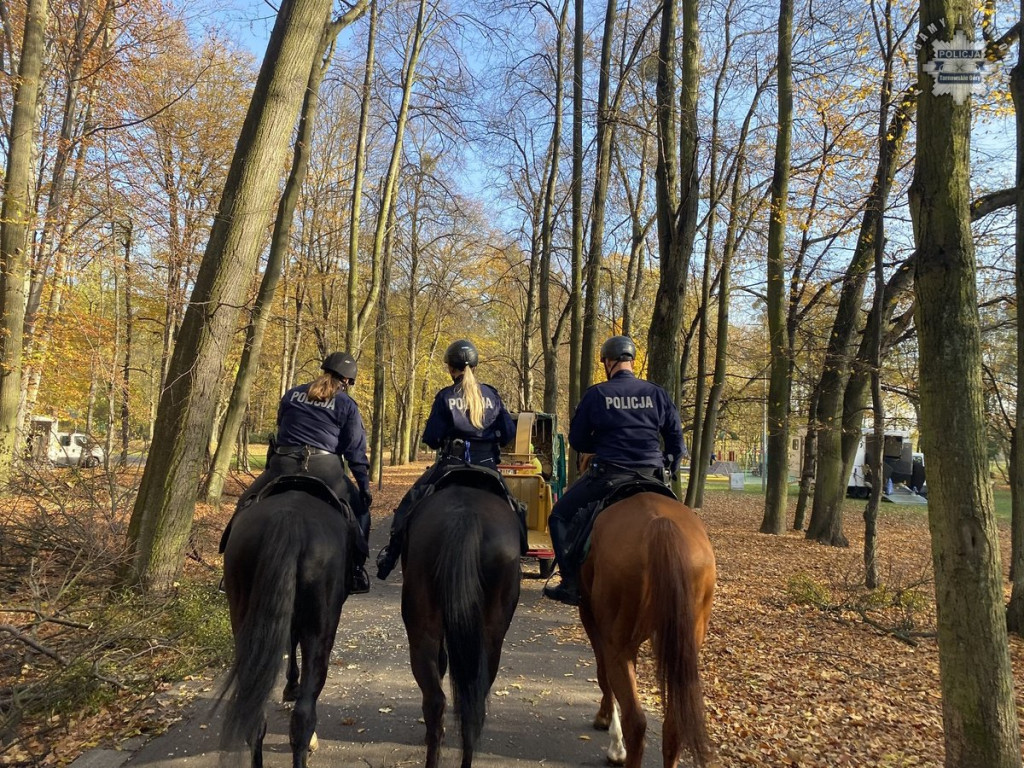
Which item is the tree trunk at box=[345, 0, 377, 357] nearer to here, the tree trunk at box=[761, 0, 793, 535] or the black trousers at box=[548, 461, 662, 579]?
the tree trunk at box=[761, 0, 793, 535]

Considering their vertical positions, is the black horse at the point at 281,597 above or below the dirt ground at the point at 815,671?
above

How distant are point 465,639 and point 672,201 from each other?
8.52 meters

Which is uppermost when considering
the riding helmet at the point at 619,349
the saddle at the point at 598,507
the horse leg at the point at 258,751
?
the riding helmet at the point at 619,349

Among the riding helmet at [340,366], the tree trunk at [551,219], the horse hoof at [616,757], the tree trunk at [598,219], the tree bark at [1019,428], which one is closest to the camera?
the horse hoof at [616,757]

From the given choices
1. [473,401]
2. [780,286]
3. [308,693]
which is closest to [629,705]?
[308,693]

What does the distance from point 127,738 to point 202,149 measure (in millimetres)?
21399

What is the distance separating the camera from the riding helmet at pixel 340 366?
5.01 metres

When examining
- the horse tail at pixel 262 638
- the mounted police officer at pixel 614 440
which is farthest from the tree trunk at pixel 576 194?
the horse tail at pixel 262 638

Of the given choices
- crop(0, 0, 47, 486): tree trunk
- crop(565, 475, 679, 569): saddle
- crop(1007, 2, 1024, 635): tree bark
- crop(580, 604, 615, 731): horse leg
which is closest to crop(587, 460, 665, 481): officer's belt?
crop(565, 475, 679, 569): saddle

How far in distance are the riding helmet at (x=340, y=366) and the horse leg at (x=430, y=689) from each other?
198 cm

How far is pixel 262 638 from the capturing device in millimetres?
3727

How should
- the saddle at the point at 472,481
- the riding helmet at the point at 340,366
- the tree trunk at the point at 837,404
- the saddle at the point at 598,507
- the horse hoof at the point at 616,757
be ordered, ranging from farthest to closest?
the tree trunk at the point at 837,404, the riding helmet at the point at 340,366, the saddle at the point at 472,481, the saddle at the point at 598,507, the horse hoof at the point at 616,757

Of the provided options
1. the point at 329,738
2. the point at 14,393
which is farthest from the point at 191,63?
the point at 329,738

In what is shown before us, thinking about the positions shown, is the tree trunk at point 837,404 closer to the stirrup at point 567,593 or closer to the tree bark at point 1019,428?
the tree bark at point 1019,428
